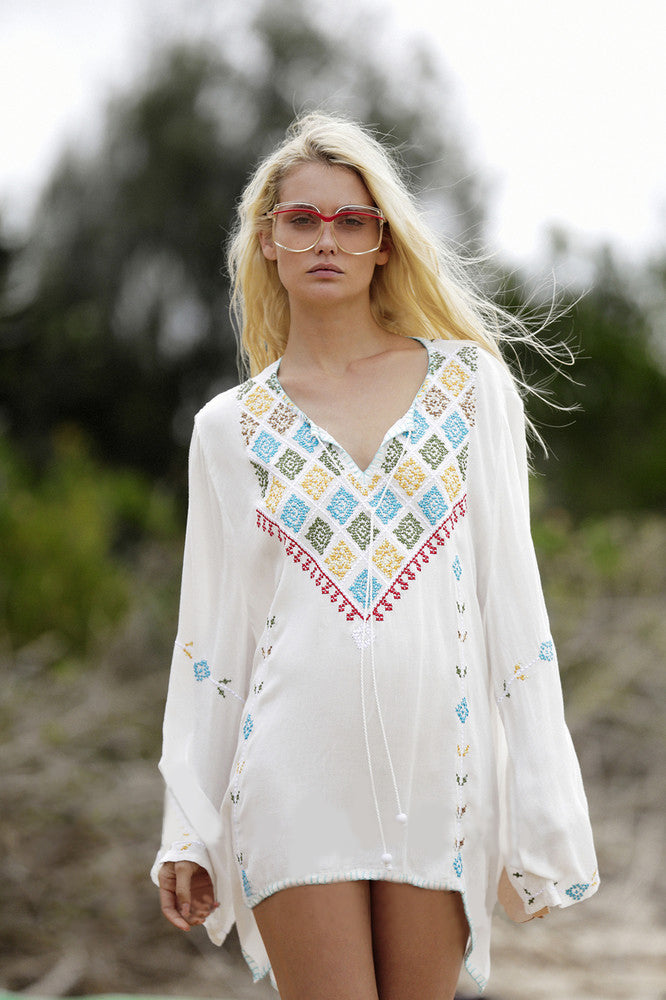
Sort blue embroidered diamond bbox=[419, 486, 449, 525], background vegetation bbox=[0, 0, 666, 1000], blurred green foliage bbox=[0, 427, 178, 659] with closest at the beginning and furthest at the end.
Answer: blue embroidered diamond bbox=[419, 486, 449, 525], background vegetation bbox=[0, 0, 666, 1000], blurred green foliage bbox=[0, 427, 178, 659]

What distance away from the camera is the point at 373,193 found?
7.36 ft

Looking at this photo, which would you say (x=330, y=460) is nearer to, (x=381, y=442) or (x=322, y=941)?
(x=381, y=442)

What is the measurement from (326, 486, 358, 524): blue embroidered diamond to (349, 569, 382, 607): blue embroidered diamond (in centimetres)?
11

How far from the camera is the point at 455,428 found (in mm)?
2176

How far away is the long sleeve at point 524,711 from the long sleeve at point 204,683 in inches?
19.7

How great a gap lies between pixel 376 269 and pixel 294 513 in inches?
23.8

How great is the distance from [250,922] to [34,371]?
10.2 metres

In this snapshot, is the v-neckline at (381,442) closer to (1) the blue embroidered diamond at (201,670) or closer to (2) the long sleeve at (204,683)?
(2) the long sleeve at (204,683)

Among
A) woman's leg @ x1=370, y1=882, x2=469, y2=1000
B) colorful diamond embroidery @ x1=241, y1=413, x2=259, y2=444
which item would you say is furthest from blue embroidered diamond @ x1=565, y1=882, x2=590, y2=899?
colorful diamond embroidery @ x1=241, y1=413, x2=259, y2=444

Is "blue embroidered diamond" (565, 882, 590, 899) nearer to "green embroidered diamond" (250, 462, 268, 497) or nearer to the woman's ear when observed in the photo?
"green embroidered diamond" (250, 462, 268, 497)

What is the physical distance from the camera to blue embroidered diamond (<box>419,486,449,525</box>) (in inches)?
83.0

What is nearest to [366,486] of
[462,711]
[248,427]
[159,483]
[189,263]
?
[248,427]

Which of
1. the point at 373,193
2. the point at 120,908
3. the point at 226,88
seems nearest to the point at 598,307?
the point at 226,88

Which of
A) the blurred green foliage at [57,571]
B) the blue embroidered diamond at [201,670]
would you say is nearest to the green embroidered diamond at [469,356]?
the blue embroidered diamond at [201,670]
